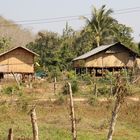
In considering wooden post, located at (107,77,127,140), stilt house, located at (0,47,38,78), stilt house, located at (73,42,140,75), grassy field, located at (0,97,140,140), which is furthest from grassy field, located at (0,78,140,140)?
stilt house, located at (73,42,140,75)

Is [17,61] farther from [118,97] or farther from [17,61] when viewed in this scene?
[118,97]

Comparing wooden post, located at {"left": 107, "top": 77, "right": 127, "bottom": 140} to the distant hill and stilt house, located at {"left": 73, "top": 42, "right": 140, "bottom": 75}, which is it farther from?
the distant hill

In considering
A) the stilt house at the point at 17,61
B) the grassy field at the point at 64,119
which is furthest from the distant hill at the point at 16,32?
the grassy field at the point at 64,119

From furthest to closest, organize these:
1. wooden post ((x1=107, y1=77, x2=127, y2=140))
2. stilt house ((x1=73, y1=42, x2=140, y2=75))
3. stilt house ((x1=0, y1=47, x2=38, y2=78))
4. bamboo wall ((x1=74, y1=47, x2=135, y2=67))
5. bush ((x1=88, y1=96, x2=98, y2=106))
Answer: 1. bamboo wall ((x1=74, y1=47, x2=135, y2=67))
2. stilt house ((x1=73, y1=42, x2=140, y2=75))
3. stilt house ((x1=0, y1=47, x2=38, y2=78))
4. bush ((x1=88, y1=96, x2=98, y2=106))
5. wooden post ((x1=107, y1=77, x2=127, y2=140))

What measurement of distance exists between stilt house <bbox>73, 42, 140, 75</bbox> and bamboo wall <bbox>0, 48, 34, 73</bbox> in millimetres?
5394

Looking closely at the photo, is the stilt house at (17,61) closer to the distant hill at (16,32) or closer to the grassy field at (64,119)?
the grassy field at (64,119)

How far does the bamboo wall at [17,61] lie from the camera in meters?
38.9

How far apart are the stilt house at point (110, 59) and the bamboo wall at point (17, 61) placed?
5.39m

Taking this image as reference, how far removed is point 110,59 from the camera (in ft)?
138

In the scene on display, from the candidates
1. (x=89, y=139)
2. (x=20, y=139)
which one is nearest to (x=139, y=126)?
(x=89, y=139)

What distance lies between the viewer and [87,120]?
18500 millimetres

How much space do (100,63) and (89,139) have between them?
90.2 ft

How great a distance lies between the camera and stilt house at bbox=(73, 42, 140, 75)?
41281 millimetres

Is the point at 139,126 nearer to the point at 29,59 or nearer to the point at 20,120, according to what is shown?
the point at 20,120
